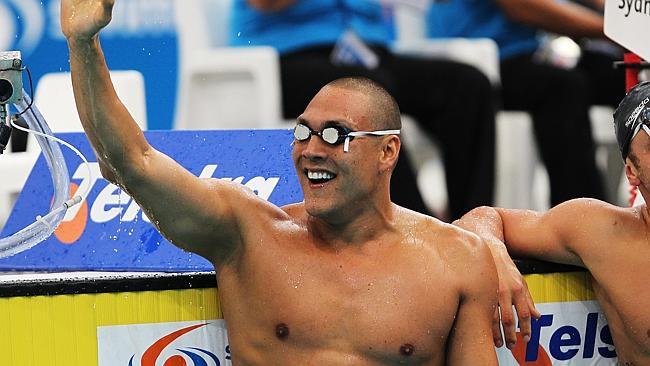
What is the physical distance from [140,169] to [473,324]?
89 cm

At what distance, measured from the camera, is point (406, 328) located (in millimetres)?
3199

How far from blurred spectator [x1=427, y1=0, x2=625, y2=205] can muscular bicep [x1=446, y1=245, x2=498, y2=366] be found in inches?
118

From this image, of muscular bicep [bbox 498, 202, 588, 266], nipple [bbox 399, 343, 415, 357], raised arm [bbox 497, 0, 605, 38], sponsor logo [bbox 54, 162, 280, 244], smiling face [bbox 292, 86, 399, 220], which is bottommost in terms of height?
nipple [bbox 399, 343, 415, 357]

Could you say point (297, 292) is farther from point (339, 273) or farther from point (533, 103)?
Result: point (533, 103)

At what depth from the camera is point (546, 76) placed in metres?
6.43

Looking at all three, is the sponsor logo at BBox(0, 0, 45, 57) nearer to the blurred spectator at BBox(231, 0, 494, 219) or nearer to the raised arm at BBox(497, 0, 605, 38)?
→ the blurred spectator at BBox(231, 0, 494, 219)

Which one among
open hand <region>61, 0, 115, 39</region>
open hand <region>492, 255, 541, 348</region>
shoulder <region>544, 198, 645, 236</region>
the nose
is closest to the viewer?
open hand <region>61, 0, 115, 39</region>

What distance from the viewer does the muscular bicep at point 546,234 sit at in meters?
3.54

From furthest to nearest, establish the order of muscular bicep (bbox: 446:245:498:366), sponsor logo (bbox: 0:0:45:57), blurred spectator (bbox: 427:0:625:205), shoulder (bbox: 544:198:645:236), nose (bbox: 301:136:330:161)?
sponsor logo (bbox: 0:0:45:57) < blurred spectator (bbox: 427:0:625:205) < shoulder (bbox: 544:198:645:236) < muscular bicep (bbox: 446:245:498:366) < nose (bbox: 301:136:330:161)

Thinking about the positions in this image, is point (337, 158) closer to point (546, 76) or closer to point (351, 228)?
point (351, 228)

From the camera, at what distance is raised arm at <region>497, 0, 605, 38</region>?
638cm

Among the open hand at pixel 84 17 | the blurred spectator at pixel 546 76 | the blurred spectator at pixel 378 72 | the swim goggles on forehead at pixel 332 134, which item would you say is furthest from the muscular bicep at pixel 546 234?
the blurred spectator at pixel 546 76

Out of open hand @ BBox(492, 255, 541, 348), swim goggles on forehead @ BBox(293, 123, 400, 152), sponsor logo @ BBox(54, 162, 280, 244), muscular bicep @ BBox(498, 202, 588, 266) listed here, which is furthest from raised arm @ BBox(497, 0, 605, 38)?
swim goggles on forehead @ BBox(293, 123, 400, 152)

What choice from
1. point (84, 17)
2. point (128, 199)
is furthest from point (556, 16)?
point (84, 17)
